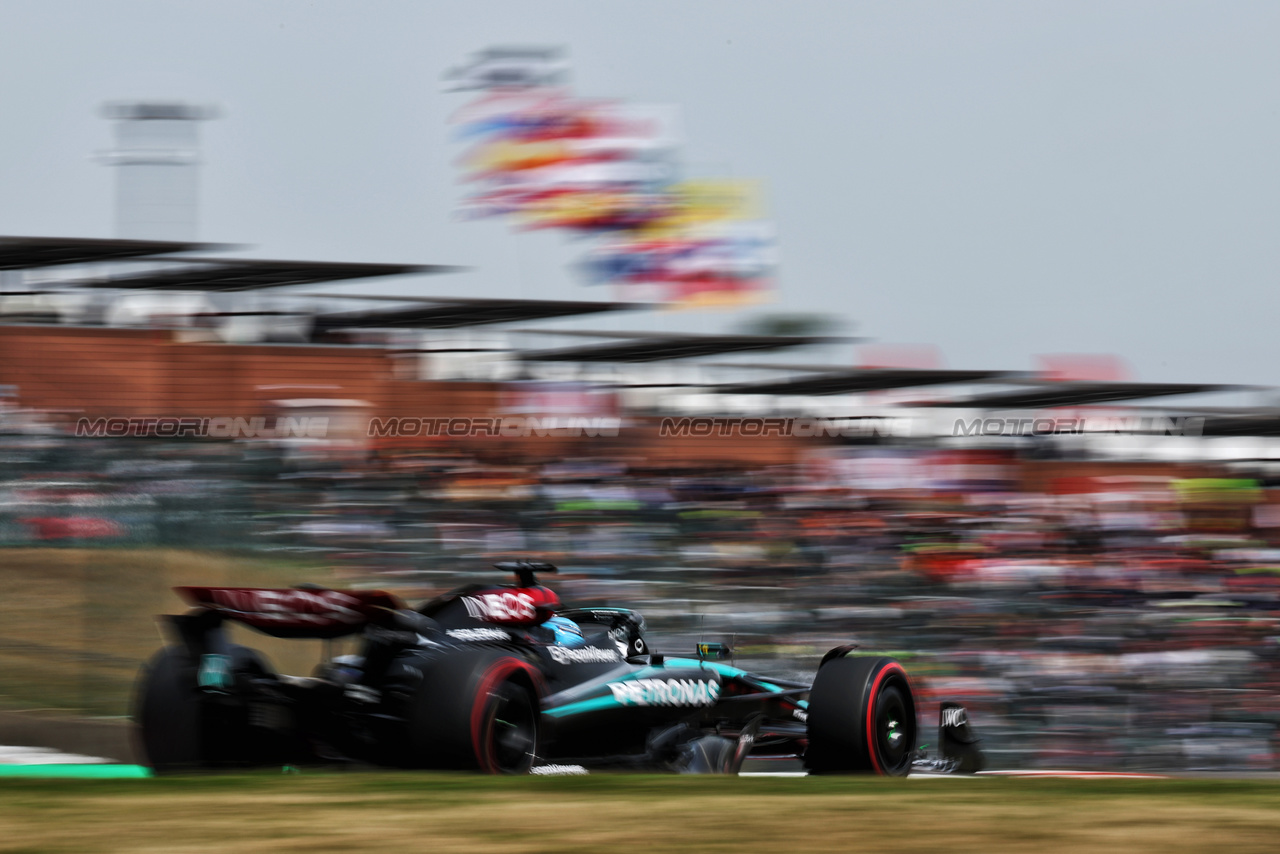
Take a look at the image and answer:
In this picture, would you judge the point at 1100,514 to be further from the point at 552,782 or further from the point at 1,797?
the point at 1,797

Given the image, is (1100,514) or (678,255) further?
(678,255)

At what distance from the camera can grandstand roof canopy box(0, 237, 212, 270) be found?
1460cm

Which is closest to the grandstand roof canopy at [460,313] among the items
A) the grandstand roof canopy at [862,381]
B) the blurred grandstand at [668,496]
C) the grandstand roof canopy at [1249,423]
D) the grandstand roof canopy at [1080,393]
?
the blurred grandstand at [668,496]

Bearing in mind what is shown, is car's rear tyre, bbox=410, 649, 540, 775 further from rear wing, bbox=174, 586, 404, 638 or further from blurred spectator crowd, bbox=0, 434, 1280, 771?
blurred spectator crowd, bbox=0, 434, 1280, 771

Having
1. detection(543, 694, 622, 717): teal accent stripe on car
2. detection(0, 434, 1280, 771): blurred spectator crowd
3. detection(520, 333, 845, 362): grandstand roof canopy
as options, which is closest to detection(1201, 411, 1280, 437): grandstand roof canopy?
detection(520, 333, 845, 362): grandstand roof canopy

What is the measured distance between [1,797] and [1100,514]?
897 cm

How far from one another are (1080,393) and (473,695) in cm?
1586

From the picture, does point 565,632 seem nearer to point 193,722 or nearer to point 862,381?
point 193,722

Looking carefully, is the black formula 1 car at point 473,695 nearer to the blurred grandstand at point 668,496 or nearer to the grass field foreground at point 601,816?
the grass field foreground at point 601,816

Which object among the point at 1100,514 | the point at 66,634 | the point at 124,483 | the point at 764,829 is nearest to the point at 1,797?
the point at 764,829

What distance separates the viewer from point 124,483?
778cm

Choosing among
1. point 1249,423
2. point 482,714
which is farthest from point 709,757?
point 1249,423

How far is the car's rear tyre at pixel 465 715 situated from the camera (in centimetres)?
470

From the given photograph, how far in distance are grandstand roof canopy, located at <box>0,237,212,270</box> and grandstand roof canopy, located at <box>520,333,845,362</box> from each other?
438 cm
